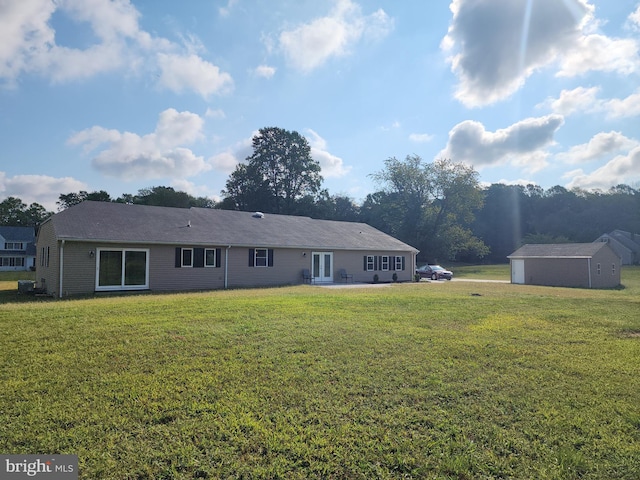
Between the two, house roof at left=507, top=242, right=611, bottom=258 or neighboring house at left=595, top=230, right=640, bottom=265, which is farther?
neighboring house at left=595, top=230, right=640, bottom=265

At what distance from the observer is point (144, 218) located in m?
20.1

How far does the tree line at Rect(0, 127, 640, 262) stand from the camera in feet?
163

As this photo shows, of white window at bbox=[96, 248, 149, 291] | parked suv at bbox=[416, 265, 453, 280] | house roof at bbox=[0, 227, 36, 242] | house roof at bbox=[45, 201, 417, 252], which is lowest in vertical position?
parked suv at bbox=[416, 265, 453, 280]

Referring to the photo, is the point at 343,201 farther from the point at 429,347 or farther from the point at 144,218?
the point at 429,347

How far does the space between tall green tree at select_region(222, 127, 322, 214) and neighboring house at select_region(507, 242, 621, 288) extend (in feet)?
100

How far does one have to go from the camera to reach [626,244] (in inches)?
2386

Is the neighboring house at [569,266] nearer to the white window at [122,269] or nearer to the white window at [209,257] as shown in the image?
the white window at [209,257]

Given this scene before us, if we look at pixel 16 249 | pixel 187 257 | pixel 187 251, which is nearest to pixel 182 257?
pixel 187 257

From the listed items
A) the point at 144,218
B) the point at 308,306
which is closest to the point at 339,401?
the point at 308,306

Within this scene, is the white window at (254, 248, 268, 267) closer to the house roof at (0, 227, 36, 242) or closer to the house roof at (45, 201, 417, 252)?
the house roof at (45, 201, 417, 252)

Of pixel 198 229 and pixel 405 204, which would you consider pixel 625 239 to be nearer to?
pixel 405 204

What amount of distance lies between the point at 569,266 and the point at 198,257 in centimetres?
2657

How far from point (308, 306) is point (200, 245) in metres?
9.99

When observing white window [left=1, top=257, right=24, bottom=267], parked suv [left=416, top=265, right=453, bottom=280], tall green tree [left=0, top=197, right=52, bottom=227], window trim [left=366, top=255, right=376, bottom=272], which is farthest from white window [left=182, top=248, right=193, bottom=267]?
tall green tree [left=0, top=197, right=52, bottom=227]
